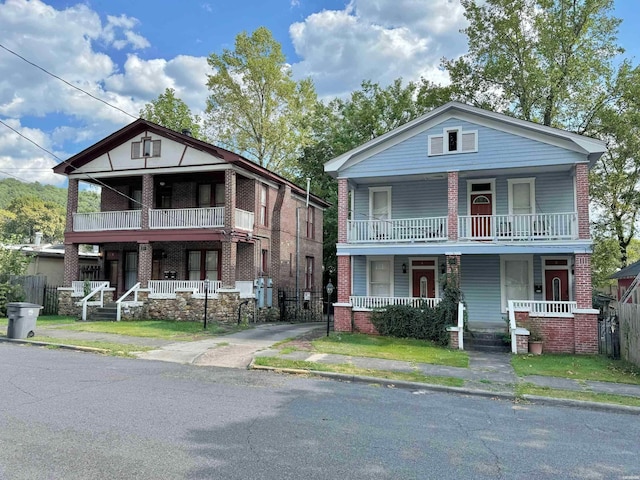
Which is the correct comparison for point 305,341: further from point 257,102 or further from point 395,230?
point 257,102

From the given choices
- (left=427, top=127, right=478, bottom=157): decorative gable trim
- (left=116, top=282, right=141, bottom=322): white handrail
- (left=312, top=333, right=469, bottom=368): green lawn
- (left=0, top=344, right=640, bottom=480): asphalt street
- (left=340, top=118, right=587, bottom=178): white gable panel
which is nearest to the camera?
(left=0, top=344, right=640, bottom=480): asphalt street

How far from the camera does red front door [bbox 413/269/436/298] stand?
1841 cm

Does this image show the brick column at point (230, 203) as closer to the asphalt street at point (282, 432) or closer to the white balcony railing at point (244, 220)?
the white balcony railing at point (244, 220)

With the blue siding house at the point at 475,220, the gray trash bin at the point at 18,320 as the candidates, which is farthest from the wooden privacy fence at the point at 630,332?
the gray trash bin at the point at 18,320

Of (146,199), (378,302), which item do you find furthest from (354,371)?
(146,199)

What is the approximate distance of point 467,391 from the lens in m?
8.94

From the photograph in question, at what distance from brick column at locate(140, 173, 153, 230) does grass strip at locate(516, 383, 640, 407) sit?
17.2 m

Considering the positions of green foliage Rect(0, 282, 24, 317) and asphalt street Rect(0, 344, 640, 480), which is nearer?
asphalt street Rect(0, 344, 640, 480)

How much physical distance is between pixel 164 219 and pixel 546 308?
1593 cm

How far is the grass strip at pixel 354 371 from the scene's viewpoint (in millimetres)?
9656

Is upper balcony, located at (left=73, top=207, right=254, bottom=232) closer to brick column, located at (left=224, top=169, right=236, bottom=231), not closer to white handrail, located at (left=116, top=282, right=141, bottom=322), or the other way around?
brick column, located at (left=224, top=169, right=236, bottom=231)

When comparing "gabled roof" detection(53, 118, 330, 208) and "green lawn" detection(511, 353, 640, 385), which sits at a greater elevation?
"gabled roof" detection(53, 118, 330, 208)

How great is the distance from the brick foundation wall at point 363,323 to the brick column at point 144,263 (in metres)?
9.74

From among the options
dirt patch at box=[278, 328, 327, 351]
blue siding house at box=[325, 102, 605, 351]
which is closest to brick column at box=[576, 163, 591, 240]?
blue siding house at box=[325, 102, 605, 351]
